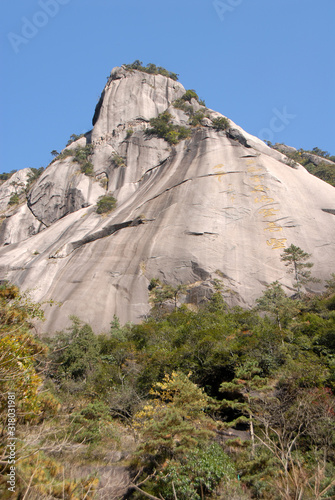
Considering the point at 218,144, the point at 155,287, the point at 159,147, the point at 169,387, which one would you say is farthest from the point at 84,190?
the point at 169,387

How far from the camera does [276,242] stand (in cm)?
2653

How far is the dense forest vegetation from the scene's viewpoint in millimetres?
6340

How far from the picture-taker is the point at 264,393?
12445 millimetres

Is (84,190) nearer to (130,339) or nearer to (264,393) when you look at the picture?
(130,339)

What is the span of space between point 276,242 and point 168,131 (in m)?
24.9

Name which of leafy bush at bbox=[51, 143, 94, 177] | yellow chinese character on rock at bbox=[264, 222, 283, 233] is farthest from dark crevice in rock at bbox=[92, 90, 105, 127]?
yellow chinese character on rock at bbox=[264, 222, 283, 233]

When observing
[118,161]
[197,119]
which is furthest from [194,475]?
[197,119]

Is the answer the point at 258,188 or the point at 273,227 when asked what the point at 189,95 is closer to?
the point at 258,188

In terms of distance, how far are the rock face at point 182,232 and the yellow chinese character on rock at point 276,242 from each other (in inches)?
3.9

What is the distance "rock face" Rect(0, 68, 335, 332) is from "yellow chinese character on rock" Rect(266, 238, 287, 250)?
10 cm

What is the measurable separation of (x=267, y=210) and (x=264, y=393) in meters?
19.0

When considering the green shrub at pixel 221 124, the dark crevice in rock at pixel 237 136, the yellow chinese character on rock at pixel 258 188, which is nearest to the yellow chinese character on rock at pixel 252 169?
the yellow chinese character on rock at pixel 258 188
